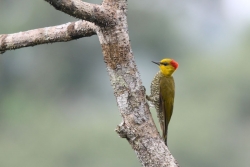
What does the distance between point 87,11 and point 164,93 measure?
1.81 m

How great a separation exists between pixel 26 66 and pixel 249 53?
36.4ft

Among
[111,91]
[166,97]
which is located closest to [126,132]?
[166,97]

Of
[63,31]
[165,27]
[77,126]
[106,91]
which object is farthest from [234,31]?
[63,31]

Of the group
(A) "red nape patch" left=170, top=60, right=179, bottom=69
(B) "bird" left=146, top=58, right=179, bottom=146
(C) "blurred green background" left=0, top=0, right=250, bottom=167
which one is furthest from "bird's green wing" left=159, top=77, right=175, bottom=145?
(C) "blurred green background" left=0, top=0, right=250, bottom=167

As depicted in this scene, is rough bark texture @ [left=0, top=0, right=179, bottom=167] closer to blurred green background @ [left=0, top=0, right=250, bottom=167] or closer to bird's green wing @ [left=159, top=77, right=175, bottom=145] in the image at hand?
bird's green wing @ [left=159, top=77, right=175, bottom=145]

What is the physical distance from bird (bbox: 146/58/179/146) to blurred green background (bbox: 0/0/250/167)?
66.3 feet

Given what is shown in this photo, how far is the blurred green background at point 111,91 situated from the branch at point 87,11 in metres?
22.0

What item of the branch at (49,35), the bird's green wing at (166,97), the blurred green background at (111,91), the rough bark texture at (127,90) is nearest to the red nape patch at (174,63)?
the bird's green wing at (166,97)

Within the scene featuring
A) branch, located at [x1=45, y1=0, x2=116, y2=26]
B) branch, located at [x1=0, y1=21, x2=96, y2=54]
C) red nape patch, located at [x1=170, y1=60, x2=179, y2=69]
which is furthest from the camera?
red nape patch, located at [x1=170, y1=60, x2=179, y2=69]

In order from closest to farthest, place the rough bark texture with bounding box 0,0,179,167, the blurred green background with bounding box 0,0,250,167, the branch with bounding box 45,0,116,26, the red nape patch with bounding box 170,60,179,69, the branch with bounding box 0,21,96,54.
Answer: the branch with bounding box 45,0,116,26 < the rough bark texture with bounding box 0,0,179,167 < the branch with bounding box 0,21,96,54 < the red nape patch with bounding box 170,60,179,69 < the blurred green background with bounding box 0,0,250,167

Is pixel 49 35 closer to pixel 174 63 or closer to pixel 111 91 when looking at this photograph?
pixel 174 63

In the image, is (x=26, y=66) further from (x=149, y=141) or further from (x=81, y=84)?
(x=149, y=141)

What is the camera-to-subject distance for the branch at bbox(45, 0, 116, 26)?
4412 mm

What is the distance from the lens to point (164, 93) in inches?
245
